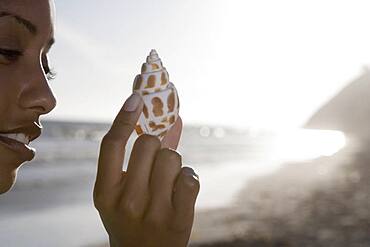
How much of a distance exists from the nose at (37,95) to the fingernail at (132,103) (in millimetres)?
278

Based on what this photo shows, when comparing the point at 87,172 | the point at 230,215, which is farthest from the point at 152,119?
the point at 87,172

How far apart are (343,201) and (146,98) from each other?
11865 millimetres

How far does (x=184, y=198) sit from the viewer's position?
1.82m

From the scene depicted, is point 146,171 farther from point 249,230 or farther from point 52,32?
point 249,230

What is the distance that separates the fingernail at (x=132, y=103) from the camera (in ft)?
6.16

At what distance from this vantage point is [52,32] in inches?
85.3

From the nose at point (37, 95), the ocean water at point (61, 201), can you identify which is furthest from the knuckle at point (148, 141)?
the ocean water at point (61, 201)

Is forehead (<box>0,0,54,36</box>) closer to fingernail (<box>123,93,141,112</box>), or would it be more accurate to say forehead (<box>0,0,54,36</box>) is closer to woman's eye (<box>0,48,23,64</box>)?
woman's eye (<box>0,48,23,64</box>)

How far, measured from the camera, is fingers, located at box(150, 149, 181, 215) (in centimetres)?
180

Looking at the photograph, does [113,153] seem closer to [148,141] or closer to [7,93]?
[148,141]

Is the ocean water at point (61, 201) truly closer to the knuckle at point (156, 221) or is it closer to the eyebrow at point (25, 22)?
the eyebrow at point (25, 22)

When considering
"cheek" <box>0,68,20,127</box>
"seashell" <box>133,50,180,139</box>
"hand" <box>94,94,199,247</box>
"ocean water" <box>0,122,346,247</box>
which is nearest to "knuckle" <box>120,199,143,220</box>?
"hand" <box>94,94,199,247</box>

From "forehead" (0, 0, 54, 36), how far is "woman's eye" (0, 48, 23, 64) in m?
0.14

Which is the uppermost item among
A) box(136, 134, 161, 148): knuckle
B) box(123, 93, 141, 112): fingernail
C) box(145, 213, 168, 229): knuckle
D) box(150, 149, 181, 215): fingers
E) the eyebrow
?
the eyebrow
